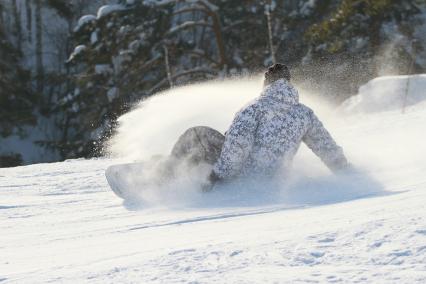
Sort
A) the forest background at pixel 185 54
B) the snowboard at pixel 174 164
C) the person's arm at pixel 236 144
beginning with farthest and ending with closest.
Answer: the forest background at pixel 185 54 < the snowboard at pixel 174 164 < the person's arm at pixel 236 144

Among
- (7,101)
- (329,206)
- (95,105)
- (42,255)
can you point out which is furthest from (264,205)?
(7,101)

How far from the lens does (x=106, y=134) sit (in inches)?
588

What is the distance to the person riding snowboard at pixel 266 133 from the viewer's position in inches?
181

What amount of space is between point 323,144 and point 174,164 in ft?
3.68

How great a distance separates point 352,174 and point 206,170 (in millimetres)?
1075

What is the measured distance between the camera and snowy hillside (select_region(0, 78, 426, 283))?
2168 mm

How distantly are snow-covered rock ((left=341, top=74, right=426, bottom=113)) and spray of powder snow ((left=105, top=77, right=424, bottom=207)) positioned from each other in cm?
109

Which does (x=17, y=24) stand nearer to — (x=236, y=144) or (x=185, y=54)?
(x=185, y=54)

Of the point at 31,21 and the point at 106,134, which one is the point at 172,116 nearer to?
the point at 106,134

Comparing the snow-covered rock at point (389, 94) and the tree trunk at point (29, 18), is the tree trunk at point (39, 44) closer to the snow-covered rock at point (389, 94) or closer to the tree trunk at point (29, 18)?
the tree trunk at point (29, 18)

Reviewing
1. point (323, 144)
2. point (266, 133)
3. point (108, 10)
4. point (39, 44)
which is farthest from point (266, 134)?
point (39, 44)

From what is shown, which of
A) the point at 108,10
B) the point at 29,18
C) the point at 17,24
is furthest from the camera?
the point at 29,18

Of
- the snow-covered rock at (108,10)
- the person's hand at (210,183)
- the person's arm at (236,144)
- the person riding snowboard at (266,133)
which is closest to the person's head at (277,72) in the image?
the person riding snowboard at (266,133)

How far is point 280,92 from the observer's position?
4648 millimetres
